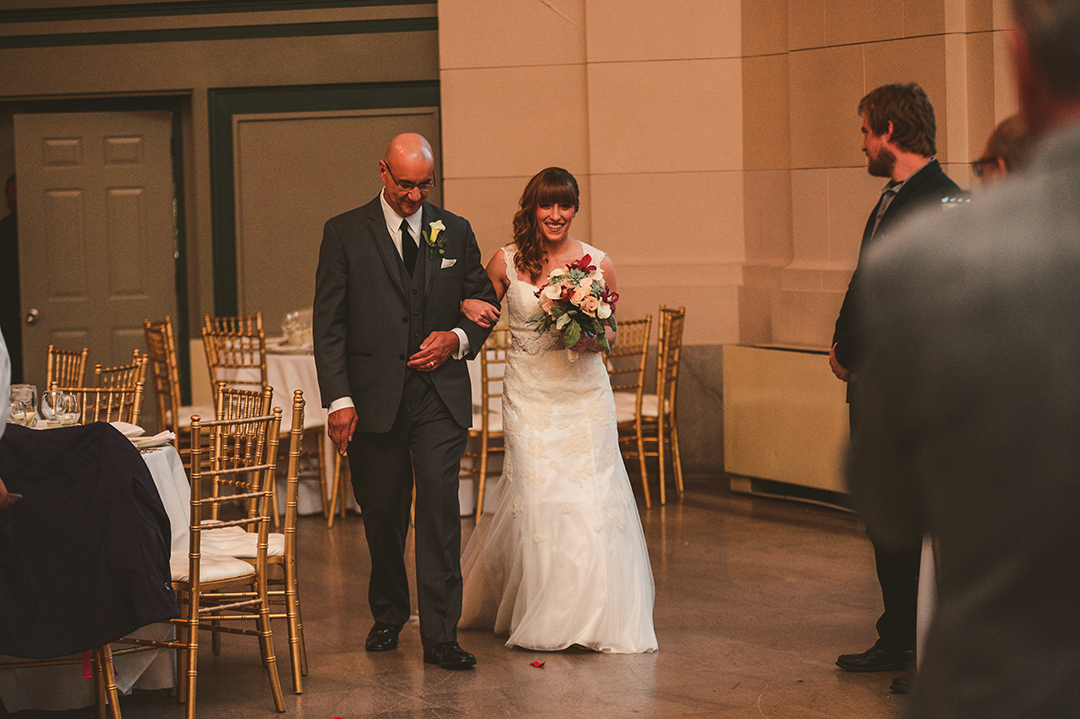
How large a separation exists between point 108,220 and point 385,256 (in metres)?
5.77

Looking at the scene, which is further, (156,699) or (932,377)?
(156,699)

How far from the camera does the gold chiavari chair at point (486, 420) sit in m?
7.34

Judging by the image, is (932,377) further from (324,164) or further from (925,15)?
(324,164)

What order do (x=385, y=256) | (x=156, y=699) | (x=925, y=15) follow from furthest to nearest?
(x=925, y=15) → (x=385, y=256) → (x=156, y=699)

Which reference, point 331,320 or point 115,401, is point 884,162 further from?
point 115,401

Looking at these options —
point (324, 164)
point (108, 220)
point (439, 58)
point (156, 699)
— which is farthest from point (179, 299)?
point (156, 699)

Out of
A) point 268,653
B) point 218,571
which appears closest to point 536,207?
point 218,571

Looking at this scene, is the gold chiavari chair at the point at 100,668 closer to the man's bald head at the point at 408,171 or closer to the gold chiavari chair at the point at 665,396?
the man's bald head at the point at 408,171

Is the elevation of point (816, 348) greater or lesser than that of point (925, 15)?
lesser

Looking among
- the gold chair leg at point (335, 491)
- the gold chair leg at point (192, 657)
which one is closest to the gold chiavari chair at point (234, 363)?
the gold chair leg at point (335, 491)

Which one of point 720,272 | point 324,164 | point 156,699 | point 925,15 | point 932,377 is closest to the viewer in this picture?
point 932,377

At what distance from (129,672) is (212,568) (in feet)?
1.68

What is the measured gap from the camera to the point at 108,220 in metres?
9.66

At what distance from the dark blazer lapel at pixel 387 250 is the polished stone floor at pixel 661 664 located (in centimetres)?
145
